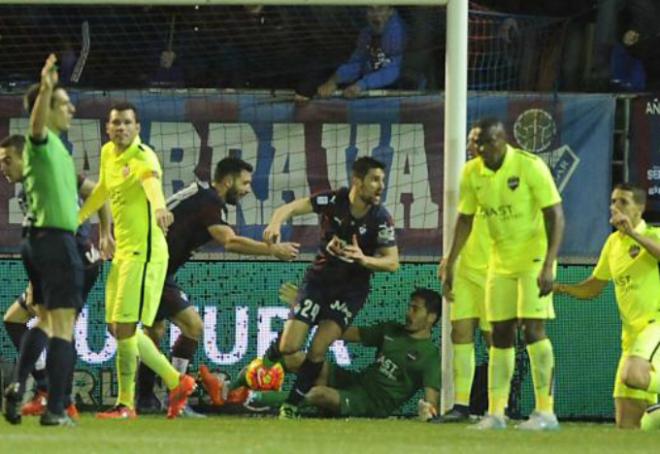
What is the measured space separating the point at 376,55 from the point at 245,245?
10.5ft

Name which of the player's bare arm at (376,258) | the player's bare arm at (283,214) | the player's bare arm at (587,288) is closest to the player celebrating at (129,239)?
the player's bare arm at (283,214)

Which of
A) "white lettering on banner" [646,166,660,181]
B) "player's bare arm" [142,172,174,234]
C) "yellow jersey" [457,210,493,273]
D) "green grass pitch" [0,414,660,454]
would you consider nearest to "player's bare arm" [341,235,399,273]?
"yellow jersey" [457,210,493,273]

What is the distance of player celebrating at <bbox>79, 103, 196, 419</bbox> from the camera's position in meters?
14.3

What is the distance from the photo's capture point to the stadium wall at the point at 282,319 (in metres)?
16.8

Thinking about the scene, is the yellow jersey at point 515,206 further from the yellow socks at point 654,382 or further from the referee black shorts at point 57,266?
the referee black shorts at point 57,266

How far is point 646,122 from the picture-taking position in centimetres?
1736

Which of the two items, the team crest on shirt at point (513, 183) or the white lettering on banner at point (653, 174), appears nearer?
the team crest on shirt at point (513, 183)

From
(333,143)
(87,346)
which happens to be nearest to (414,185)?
(333,143)

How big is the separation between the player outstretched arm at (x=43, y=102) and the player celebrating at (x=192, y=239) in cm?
353

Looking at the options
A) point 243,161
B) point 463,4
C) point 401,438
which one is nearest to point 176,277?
point 243,161

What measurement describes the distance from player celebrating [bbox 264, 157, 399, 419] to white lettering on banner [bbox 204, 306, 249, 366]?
3.33 ft

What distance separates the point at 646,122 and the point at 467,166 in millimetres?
3647

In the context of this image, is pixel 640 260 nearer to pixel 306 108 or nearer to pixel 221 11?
pixel 306 108

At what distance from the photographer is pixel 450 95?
1587cm
